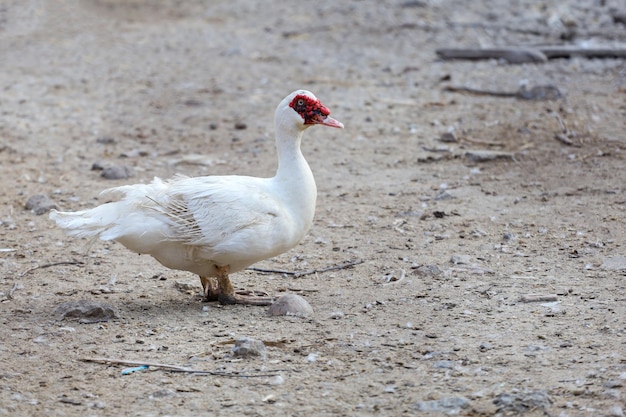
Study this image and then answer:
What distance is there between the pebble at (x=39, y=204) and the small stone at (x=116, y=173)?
2.66 feet

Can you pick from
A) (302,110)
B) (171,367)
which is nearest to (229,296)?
(171,367)

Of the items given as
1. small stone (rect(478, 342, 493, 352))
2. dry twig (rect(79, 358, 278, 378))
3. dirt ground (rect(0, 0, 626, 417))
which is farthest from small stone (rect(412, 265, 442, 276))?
dry twig (rect(79, 358, 278, 378))

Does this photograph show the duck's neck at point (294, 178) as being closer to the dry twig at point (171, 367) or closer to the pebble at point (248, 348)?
the pebble at point (248, 348)

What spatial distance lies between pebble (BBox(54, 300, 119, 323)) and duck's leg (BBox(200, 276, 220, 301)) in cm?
61

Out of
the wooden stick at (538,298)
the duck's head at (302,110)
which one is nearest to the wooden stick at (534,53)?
the duck's head at (302,110)

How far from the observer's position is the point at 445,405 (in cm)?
399

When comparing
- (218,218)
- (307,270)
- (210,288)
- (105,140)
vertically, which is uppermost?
(218,218)

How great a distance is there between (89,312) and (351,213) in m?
2.66

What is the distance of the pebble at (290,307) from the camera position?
17.0 ft

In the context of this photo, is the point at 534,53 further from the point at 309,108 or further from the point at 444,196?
the point at 309,108

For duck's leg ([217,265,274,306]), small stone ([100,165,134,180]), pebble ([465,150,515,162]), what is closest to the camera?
duck's leg ([217,265,274,306])

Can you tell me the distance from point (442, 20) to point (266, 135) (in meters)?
5.24

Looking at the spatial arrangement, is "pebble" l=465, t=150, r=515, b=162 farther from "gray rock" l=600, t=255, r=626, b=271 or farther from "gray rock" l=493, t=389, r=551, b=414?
"gray rock" l=493, t=389, r=551, b=414

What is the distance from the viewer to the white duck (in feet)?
16.9
